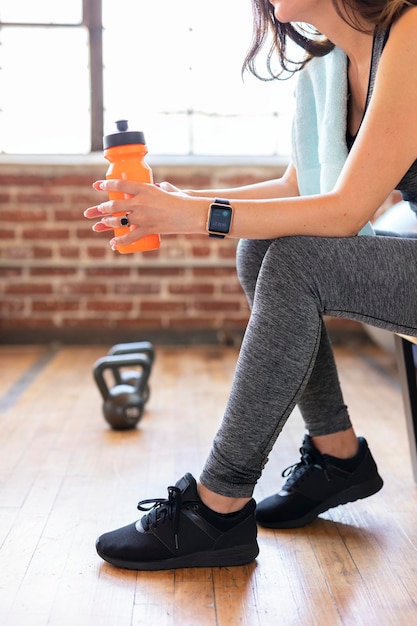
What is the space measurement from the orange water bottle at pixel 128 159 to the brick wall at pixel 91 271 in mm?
2432

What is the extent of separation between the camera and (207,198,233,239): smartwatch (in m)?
1.30

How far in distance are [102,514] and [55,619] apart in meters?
0.46

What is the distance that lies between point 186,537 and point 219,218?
54 cm

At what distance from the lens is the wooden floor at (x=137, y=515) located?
1238 mm

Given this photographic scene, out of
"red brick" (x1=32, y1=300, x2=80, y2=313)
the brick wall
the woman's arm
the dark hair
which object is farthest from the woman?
"red brick" (x1=32, y1=300, x2=80, y2=313)

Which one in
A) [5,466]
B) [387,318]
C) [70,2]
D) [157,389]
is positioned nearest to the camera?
[387,318]

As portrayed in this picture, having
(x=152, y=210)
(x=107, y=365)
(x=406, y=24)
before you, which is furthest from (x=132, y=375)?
(x=406, y=24)

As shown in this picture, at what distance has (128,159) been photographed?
4.58ft

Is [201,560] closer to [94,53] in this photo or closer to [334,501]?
[334,501]

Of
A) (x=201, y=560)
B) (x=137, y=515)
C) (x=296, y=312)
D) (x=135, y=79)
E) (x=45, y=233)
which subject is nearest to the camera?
(x=296, y=312)

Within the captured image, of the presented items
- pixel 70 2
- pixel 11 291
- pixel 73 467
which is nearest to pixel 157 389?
pixel 73 467

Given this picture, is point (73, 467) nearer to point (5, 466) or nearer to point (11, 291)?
point (5, 466)

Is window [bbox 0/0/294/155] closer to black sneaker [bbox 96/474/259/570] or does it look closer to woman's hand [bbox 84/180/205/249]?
woman's hand [bbox 84/180/205/249]

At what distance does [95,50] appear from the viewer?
3893mm
